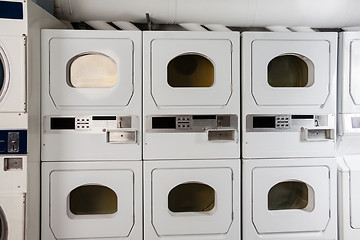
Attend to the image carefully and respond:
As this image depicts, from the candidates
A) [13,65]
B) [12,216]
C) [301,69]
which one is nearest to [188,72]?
[301,69]

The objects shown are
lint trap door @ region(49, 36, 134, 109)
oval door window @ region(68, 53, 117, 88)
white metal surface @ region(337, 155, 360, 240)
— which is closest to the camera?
lint trap door @ region(49, 36, 134, 109)

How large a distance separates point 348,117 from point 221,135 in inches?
44.1

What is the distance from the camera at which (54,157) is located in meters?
2.27

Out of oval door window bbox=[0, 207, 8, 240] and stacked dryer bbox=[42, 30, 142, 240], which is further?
stacked dryer bbox=[42, 30, 142, 240]

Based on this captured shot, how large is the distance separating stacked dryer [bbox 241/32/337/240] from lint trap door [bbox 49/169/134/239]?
95 centimetres

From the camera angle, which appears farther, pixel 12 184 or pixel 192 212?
pixel 192 212

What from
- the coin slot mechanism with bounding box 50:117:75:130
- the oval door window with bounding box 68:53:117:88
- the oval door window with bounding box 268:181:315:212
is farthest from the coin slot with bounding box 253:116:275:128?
the coin slot mechanism with bounding box 50:117:75:130

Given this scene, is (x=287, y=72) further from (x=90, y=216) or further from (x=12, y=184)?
(x=12, y=184)

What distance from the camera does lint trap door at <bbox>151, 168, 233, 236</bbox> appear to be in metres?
2.33

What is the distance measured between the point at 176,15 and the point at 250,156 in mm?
1399

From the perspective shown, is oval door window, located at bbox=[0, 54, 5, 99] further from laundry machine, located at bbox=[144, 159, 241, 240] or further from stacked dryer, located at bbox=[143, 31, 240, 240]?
laundry machine, located at bbox=[144, 159, 241, 240]

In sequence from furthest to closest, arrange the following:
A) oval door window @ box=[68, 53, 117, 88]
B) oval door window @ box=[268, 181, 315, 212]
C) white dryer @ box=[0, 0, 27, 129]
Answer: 1. oval door window @ box=[268, 181, 315, 212]
2. oval door window @ box=[68, 53, 117, 88]
3. white dryer @ box=[0, 0, 27, 129]

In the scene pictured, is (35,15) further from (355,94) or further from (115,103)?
(355,94)

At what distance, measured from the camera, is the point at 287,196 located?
266 centimetres
